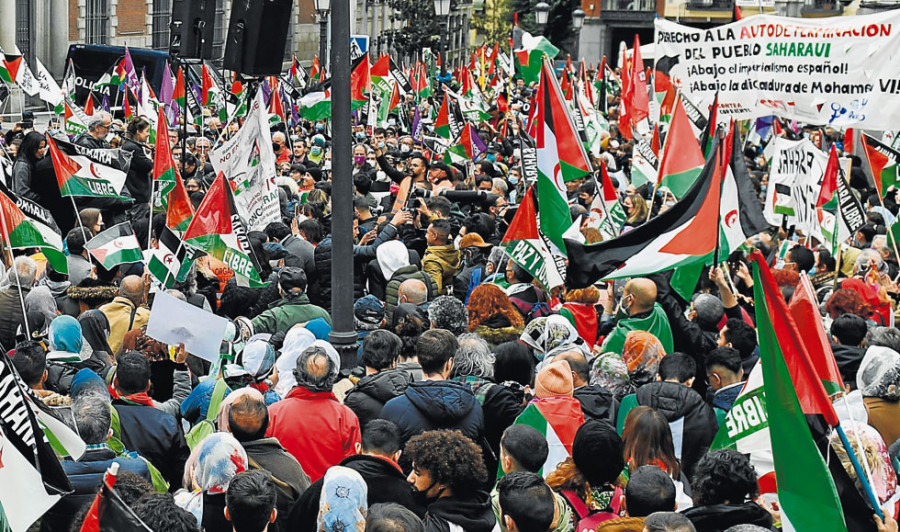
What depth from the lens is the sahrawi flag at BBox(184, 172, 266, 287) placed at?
8906 millimetres

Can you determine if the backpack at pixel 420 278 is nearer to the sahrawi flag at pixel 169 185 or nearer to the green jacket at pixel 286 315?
the green jacket at pixel 286 315

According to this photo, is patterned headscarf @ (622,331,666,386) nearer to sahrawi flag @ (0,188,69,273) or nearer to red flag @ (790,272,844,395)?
red flag @ (790,272,844,395)

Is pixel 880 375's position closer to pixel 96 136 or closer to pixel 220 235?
pixel 220 235

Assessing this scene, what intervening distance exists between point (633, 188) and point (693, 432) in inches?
326

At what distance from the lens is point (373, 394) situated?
625cm

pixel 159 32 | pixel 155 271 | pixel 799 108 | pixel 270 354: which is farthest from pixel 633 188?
pixel 159 32

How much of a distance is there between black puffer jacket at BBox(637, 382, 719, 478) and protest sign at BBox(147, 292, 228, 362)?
2.19 m

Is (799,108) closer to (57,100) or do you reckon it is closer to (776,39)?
(776,39)

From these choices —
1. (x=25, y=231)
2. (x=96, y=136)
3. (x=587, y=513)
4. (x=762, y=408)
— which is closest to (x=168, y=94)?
(x=96, y=136)

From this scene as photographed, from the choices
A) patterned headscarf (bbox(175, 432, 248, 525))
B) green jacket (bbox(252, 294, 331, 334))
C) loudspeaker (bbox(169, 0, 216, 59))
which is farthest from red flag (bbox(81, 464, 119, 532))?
loudspeaker (bbox(169, 0, 216, 59))

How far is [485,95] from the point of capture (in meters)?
31.7

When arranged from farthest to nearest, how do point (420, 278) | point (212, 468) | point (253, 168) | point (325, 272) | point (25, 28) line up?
point (25, 28)
point (253, 168)
point (325, 272)
point (420, 278)
point (212, 468)

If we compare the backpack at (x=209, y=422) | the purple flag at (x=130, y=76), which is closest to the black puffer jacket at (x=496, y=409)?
the backpack at (x=209, y=422)

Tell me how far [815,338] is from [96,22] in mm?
34673
